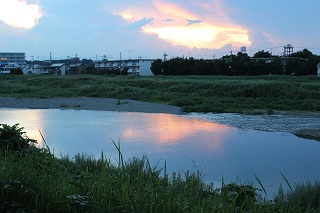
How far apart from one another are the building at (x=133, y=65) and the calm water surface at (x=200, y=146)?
63098 mm

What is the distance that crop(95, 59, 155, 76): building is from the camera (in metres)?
81.1

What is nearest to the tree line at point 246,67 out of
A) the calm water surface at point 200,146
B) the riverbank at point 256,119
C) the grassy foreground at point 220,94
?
the grassy foreground at point 220,94

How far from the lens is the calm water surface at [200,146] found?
8.87 metres

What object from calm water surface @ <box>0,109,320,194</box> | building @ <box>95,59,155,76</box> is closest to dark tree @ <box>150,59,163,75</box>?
building @ <box>95,59,155,76</box>

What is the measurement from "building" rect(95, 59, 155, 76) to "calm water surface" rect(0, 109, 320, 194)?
6310 centimetres

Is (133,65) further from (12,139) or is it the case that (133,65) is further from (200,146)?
(12,139)

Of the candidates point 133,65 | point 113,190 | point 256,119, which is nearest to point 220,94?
point 256,119

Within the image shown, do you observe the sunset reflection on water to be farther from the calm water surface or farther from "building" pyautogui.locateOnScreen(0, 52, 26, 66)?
"building" pyautogui.locateOnScreen(0, 52, 26, 66)

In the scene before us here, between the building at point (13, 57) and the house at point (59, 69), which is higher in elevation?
the building at point (13, 57)

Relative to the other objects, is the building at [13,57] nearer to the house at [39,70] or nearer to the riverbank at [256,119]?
the house at [39,70]

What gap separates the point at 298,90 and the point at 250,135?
57.4ft

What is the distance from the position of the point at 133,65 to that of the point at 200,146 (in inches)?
2970

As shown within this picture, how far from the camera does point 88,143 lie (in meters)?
12.1

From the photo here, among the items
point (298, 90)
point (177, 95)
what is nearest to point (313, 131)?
point (298, 90)
